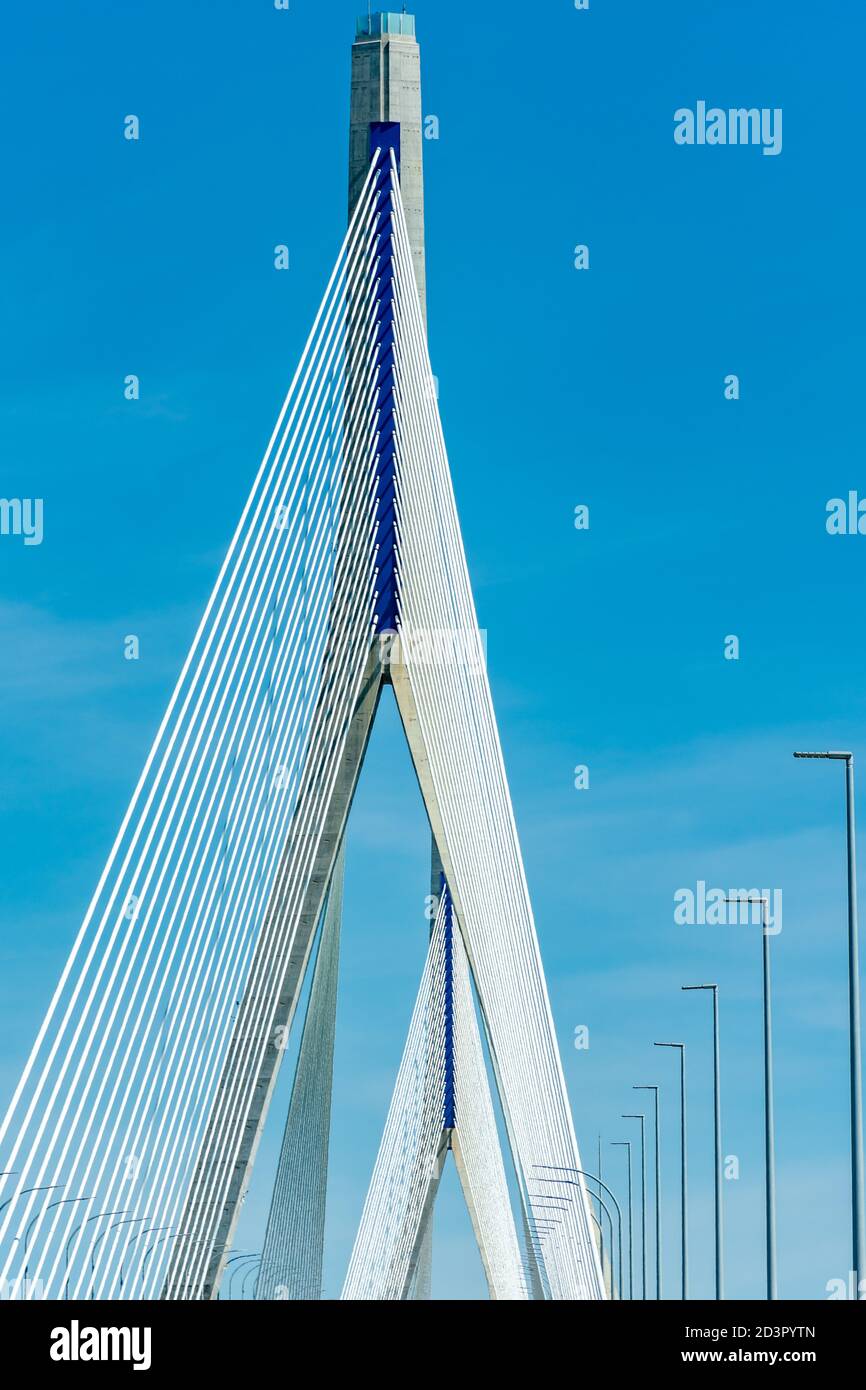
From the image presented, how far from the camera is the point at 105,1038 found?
22672 mm

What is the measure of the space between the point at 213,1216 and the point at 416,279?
14.6m

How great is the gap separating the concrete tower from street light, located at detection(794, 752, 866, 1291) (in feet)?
43.6

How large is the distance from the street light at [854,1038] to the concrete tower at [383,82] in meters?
13.3

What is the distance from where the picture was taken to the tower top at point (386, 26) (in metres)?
37.0

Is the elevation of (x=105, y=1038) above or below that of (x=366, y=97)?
below

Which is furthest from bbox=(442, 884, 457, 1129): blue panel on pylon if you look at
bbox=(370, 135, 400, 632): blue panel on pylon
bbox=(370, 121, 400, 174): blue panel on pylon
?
bbox=(370, 121, 400, 174): blue panel on pylon

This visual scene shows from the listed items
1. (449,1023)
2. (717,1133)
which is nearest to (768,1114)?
(717,1133)

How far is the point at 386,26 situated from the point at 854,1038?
1717cm

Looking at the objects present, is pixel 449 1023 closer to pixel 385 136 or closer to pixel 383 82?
pixel 383 82

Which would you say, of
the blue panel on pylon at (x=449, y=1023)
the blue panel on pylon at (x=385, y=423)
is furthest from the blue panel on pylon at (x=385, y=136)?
the blue panel on pylon at (x=449, y=1023)

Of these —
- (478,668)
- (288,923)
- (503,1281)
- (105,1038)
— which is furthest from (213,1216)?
(503,1281)

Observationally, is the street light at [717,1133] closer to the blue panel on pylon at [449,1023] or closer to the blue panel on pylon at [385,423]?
the blue panel on pylon at [385,423]

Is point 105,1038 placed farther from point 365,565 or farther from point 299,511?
point 365,565

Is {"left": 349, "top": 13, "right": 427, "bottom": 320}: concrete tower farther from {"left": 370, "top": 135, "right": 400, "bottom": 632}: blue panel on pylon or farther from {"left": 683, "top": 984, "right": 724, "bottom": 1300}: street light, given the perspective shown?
{"left": 683, "top": 984, "right": 724, "bottom": 1300}: street light
